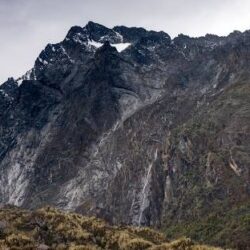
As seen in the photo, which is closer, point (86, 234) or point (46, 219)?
point (86, 234)

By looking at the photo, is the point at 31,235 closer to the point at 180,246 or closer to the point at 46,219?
the point at 46,219

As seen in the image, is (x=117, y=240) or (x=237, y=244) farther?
(x=237, y=244)

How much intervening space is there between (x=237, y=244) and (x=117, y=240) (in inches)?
4123

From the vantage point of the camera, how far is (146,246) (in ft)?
284

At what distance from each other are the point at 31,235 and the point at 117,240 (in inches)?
510

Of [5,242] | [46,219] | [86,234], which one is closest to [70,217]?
[46,219]

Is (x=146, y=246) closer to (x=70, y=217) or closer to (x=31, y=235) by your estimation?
(x=31, y=235)

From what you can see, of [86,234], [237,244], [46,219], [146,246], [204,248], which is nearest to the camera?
[204,248]

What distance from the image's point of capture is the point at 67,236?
92.1m

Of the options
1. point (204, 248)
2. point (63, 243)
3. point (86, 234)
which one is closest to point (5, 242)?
point (63, 243)

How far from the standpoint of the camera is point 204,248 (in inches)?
2987

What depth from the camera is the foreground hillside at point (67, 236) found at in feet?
262

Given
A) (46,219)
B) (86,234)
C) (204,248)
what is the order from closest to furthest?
1. (204,248)
2. (86,234)
3. (46,219)

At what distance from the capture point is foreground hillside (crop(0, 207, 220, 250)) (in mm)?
79750
